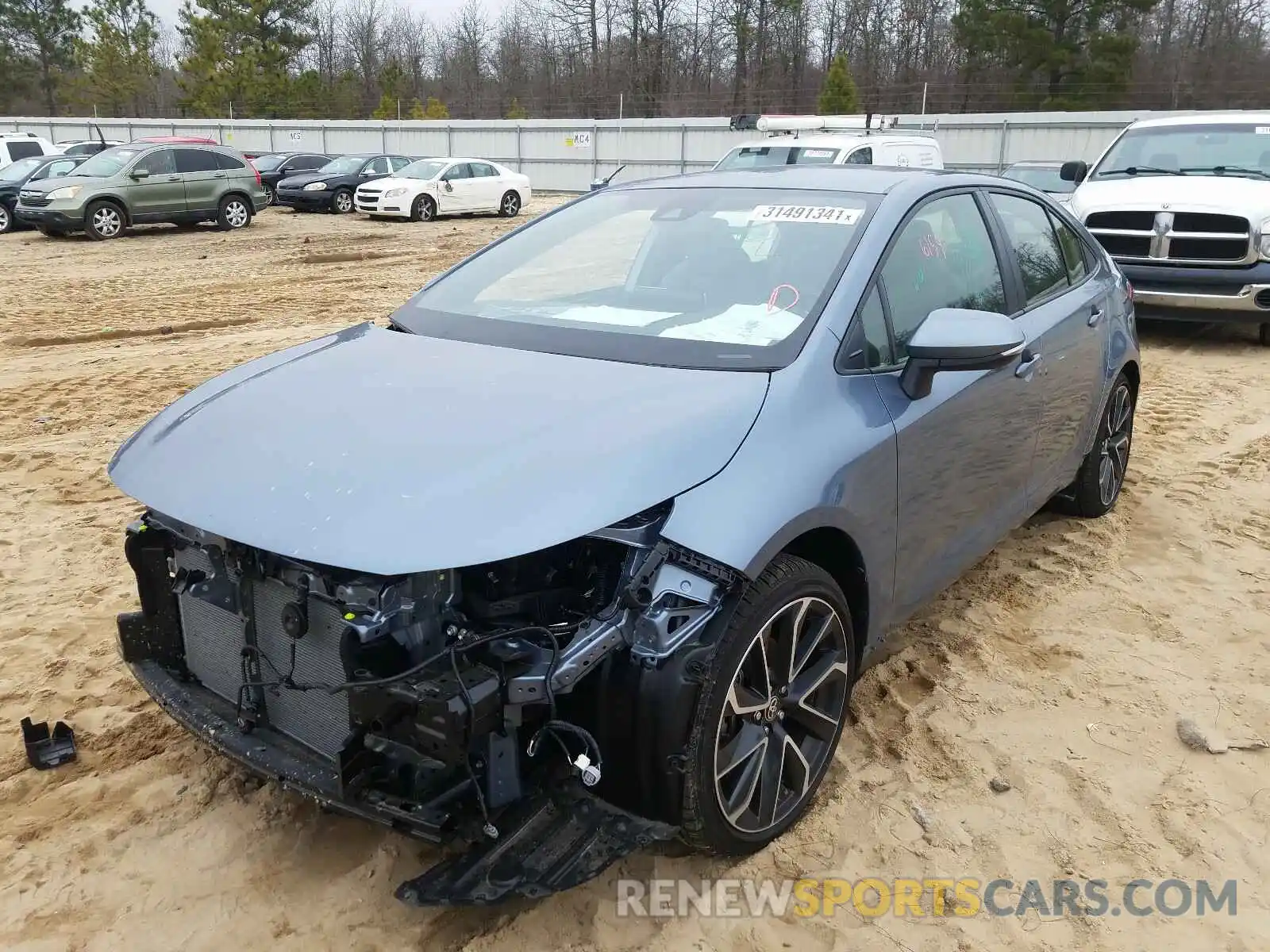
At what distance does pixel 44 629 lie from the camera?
387 cm

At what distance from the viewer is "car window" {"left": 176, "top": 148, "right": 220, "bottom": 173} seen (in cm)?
1839

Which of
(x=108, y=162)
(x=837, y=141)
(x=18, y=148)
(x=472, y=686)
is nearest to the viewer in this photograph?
(x=472, y=686)

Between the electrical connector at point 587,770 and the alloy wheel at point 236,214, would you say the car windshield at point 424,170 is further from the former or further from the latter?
the electrical connector at point 587,770

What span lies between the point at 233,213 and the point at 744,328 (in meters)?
18.9

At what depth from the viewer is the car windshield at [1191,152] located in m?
9.39

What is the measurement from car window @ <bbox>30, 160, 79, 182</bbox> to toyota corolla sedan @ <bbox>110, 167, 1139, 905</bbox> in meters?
19.0

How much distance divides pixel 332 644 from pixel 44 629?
7.22ft

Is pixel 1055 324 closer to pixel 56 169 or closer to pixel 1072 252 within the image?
pixel 1072 252

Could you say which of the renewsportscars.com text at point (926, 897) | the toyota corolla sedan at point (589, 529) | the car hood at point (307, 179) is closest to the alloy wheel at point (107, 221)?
the car hood at point (307, 179)

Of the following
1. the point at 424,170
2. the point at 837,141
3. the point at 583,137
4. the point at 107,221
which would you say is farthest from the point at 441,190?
the point at 583,137

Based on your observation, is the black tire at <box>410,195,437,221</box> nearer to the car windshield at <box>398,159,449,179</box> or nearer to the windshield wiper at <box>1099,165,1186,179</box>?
the car windshield at <box>398,159,449,179</box>

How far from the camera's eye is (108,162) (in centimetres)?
1784

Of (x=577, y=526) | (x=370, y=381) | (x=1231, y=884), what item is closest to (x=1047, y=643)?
(x=1231, y=884)

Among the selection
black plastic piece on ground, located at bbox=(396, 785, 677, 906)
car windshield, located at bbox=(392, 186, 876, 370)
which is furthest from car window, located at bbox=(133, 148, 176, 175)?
black plastic piece on ground, located at bbox=(396, 785, 677, 906)
